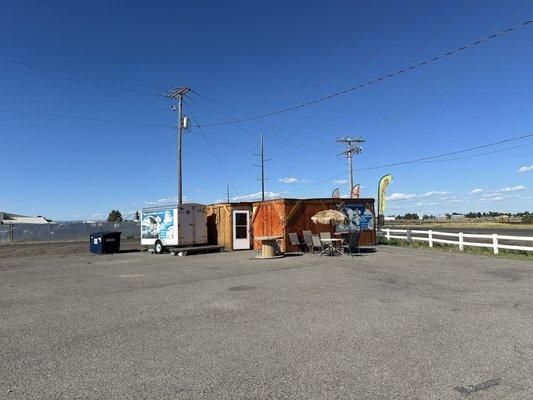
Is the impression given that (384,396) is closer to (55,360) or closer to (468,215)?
(55,360)

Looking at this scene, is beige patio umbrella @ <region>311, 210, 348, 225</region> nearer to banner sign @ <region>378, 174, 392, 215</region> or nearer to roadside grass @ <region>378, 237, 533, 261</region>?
roadside grass @ <region>378, 237, 533, 261</region>

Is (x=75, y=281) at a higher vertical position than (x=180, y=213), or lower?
lower

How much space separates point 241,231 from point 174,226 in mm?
3575

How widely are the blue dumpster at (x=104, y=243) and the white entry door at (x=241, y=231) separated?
709cm

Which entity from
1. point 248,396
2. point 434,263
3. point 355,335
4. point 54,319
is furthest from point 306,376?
point 434,263

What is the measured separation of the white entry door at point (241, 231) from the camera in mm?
24000

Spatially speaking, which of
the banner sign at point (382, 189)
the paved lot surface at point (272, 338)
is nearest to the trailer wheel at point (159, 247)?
the paved lot surface at point (272, 338)

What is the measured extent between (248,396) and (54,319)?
4.92 m

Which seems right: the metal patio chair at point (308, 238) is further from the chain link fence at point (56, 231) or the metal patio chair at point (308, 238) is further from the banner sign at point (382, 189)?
the chain link fence at point (56, 231)

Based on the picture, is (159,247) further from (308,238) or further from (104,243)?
(308,238)

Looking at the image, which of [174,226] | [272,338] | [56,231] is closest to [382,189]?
[174,226]

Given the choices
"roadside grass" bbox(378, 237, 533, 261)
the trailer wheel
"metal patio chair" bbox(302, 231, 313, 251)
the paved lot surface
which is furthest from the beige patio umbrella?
the trailer wheel

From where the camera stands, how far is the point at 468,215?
13725cm

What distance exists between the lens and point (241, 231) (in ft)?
79.4
